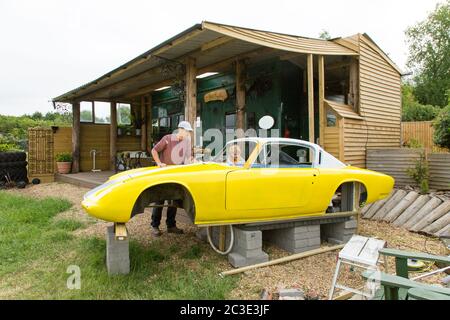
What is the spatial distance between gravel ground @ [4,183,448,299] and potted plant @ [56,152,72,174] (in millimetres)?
6190

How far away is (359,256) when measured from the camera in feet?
10.2

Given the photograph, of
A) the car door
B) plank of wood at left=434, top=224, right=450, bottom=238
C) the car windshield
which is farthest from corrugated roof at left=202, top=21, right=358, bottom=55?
plank of wood at left=434, top=224, right=450, bottom=238

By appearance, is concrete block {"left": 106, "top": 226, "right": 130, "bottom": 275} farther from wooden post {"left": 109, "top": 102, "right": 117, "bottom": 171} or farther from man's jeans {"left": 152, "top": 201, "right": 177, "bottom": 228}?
wooden post {"left": 109, "top": 102, "right": 117, "bottom": 171}

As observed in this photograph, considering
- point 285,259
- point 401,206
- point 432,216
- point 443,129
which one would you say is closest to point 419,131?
point 443,129

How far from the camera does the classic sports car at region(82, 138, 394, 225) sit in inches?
138

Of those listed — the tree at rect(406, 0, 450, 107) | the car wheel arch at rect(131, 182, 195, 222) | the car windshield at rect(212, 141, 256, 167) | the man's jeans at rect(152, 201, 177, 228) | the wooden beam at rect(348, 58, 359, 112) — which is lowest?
the man's jeans at rect(152, 201, 177, 228)

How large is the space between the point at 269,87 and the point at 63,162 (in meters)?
8.86

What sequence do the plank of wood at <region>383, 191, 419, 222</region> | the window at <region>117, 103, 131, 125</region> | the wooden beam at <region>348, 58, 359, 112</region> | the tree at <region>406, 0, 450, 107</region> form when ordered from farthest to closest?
the tree at <region>406, 0, 450, 107</region> → the window at <region>117, 103, 131, 125</region> → the wooden beam at <region>348, 58, 359, 112</region> → the plank of wood at <region>383, 191, 419, 222</region>

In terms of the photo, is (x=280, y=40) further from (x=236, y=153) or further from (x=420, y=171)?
(x=420, y=171)

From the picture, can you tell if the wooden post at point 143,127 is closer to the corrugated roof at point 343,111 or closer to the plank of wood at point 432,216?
the corrugated roof at point 343,111

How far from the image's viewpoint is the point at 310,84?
657 cm
